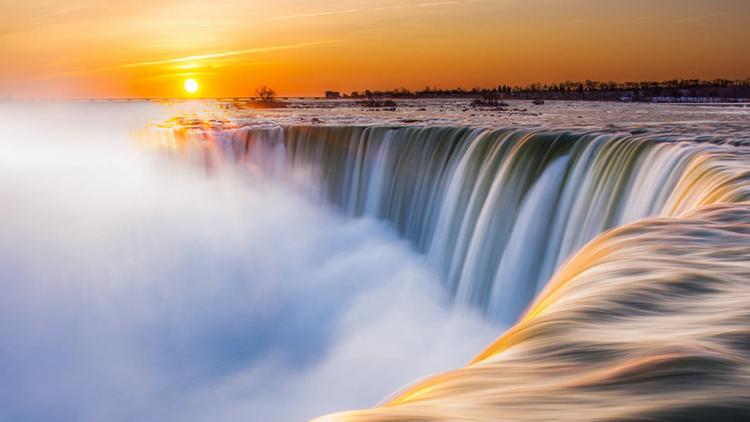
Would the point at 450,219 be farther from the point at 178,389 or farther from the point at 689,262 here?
the point at 689,262

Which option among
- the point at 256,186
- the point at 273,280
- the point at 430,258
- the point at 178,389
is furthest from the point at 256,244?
the point at 178,389

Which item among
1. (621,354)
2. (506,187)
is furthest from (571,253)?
(621,354)

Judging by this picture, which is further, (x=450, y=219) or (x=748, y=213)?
(x=450, y=219)

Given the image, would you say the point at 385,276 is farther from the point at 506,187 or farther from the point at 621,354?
the point at 621,354

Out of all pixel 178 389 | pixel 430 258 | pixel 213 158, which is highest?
pixel 213 158

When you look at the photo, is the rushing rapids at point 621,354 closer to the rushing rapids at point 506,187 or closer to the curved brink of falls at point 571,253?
the curved brink of falls at point 571,253

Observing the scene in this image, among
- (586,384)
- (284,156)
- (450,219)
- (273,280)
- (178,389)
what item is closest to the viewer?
(586,384)

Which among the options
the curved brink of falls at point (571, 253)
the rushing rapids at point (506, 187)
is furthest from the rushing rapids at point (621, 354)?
the rushing rapids at point (506, 187)
